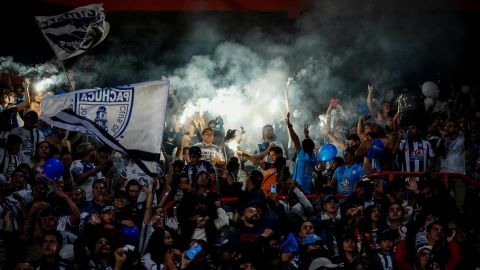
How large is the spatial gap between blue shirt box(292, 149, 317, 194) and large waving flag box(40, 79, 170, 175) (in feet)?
7.00

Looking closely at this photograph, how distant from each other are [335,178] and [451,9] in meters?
6.74

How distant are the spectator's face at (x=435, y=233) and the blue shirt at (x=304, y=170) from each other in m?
2.14

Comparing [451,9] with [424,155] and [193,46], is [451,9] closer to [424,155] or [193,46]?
[193,46]

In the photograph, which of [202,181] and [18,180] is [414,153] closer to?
[202,181]

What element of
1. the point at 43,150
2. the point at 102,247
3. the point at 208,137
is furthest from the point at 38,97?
the point at 102,247

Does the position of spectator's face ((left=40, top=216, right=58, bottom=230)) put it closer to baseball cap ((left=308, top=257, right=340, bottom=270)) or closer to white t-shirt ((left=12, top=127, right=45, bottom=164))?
white t-shirt ((left=12, top=127, right=45, bottom=164))

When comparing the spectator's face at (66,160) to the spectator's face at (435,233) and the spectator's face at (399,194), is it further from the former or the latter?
the spectator's face at (435,233)

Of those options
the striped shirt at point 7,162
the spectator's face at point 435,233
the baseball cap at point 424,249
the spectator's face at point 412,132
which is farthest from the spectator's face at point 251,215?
the striped shirt at point 7,162

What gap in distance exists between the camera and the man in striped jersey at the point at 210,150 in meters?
10.7

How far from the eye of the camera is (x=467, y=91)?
14.5 metres

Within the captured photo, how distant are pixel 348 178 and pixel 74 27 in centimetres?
422

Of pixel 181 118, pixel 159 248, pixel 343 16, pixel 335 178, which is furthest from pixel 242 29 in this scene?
pixel 159 248

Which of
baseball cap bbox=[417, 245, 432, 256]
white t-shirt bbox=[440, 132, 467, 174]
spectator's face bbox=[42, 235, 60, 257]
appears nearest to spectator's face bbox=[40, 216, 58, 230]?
spectator's face bbox=[42, 235, 60, 257]

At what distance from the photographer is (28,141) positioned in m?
10.0
